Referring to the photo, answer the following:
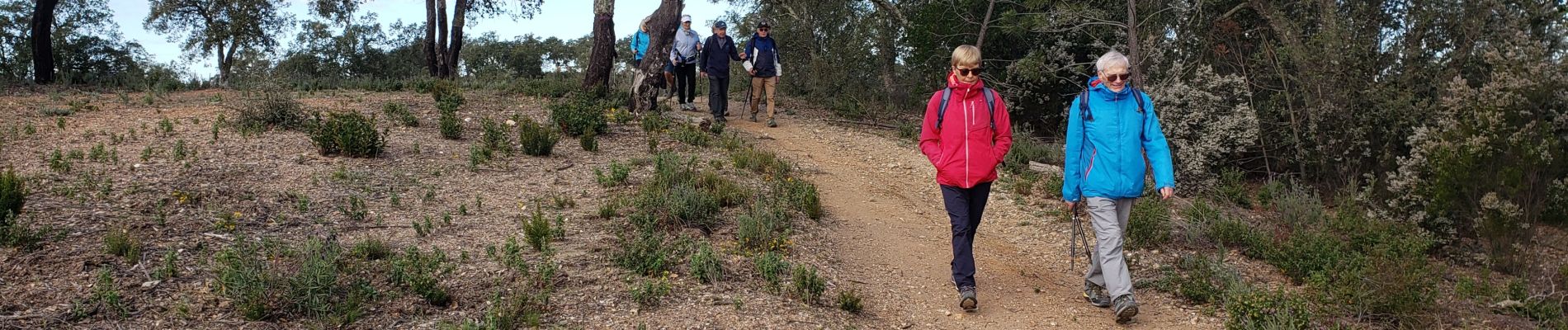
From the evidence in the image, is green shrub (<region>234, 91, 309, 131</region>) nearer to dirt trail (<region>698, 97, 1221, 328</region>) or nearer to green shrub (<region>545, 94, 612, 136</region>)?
green shrub (<region>545, 94, 612, 136</region>)

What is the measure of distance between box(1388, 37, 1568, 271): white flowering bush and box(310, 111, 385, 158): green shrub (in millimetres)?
8948

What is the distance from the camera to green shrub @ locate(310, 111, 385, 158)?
8719 millimetres

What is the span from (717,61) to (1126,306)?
8.04 m

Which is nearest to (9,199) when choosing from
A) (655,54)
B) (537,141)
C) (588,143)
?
(537,141)

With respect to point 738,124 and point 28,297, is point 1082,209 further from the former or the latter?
point 28,297

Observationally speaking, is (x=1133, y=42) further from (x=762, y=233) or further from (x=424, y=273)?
(x=424, y=273)

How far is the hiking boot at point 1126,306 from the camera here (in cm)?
543

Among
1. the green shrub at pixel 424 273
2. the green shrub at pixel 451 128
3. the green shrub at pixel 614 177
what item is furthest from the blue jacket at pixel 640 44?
the green shrub at pixel 424 273

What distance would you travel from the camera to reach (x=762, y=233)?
6.75 m

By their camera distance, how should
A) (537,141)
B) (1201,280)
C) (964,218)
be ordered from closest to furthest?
1. (964,218)
2. (1201,280)
3. (537,141)

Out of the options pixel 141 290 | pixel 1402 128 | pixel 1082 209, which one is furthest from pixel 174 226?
pixel 1402 128

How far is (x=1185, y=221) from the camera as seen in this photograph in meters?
8.43

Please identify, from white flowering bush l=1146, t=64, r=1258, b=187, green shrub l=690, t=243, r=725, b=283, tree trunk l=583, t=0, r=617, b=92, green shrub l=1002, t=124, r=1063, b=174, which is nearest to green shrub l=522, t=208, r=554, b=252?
green shrub l=690, t=243, r=725, b=283

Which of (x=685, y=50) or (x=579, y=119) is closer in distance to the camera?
(x=579, y=119)
